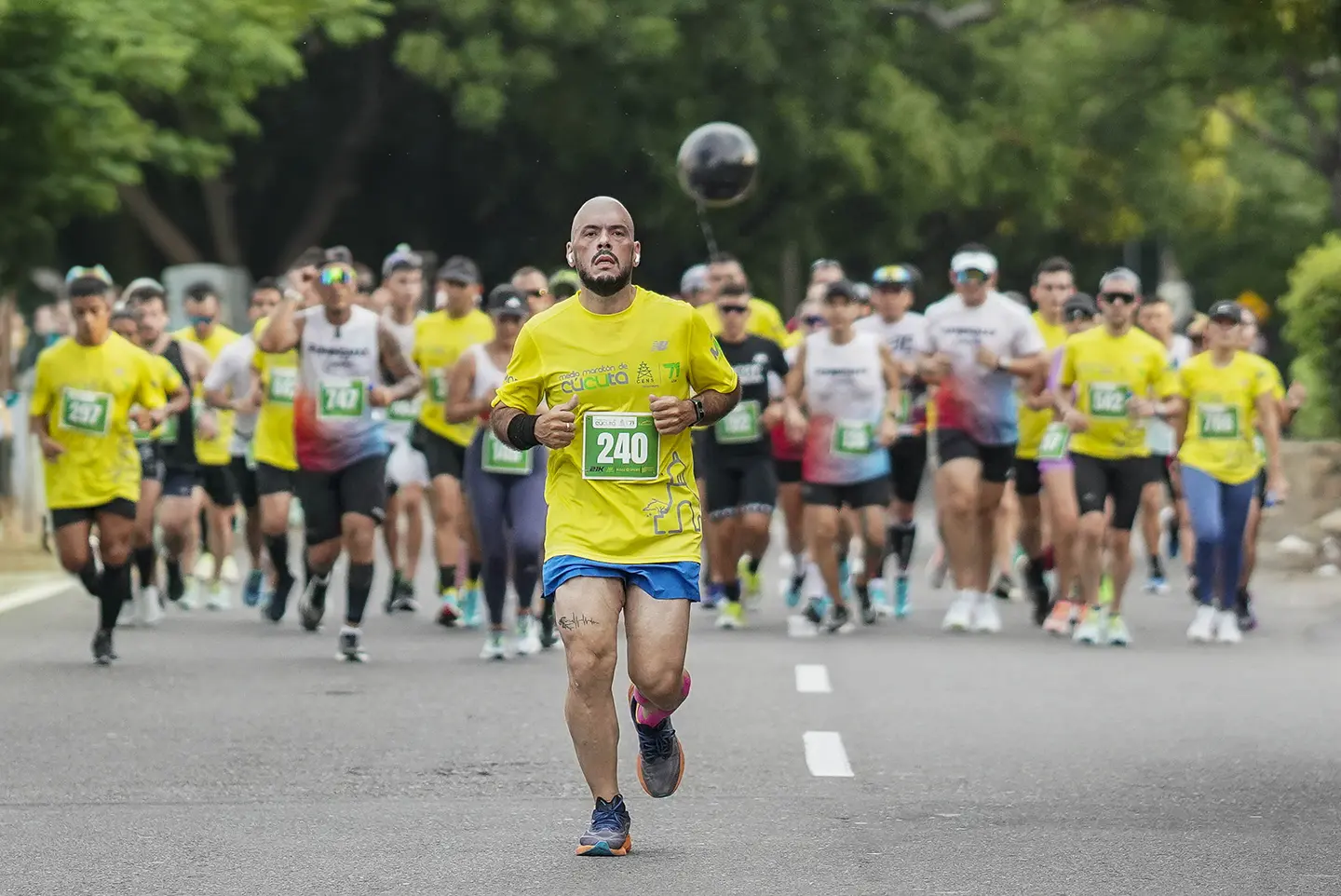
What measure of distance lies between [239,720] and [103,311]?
3.06 metres

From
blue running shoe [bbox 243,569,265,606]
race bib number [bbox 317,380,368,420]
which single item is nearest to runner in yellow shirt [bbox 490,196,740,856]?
race bib number [bbox 317,380,368,420]

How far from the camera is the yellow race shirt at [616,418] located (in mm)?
8422

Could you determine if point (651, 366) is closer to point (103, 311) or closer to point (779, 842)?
point (779, 842)

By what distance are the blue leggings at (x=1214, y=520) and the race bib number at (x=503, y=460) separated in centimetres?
384

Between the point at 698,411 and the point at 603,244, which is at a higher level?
the point at 603,244

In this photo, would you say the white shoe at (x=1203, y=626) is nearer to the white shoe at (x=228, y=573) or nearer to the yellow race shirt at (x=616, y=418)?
the white shoe at (x=228, y=573)

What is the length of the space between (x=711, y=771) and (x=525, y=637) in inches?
183

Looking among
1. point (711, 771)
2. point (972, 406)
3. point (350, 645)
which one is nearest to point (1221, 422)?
point (972, 406)

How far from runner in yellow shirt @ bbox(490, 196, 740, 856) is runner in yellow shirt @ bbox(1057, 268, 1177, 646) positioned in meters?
7.46

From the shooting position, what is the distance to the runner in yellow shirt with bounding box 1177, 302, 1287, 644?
1595 centimetres

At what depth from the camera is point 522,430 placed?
8.43 m

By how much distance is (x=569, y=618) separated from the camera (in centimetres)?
834

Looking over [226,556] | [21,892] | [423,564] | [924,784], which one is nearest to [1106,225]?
[423,564]

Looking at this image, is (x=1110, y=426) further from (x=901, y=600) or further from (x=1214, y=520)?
(x=901, y=600)
